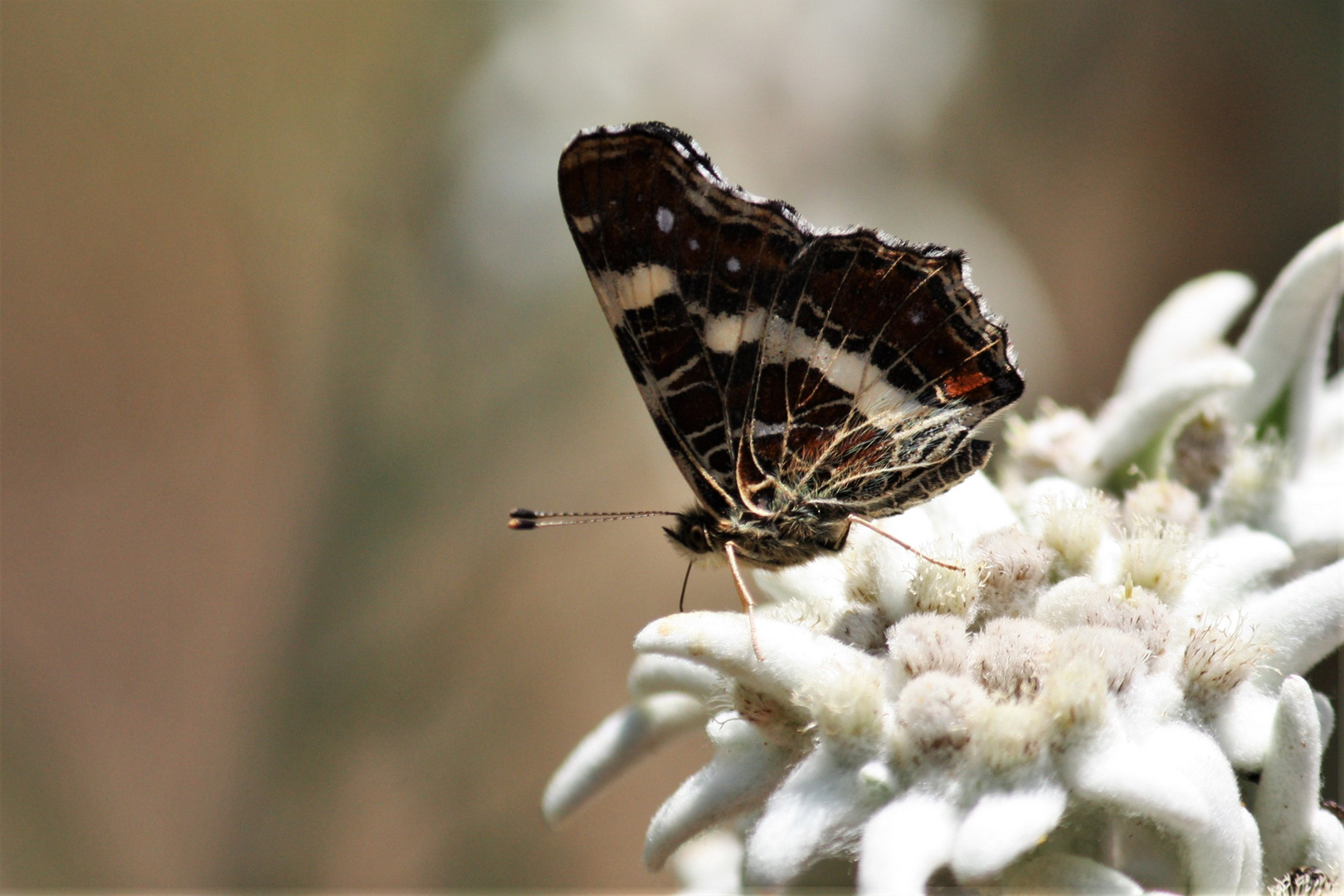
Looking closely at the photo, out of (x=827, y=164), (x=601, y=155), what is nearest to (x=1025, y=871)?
(x=601, y=155)

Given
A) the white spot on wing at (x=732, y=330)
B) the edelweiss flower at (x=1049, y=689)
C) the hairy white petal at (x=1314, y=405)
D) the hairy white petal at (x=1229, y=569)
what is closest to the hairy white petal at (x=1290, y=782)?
the edelweiss flower at (x=1049, y=689)

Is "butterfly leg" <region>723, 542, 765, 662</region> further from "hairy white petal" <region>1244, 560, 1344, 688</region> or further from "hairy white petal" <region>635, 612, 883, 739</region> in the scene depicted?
Result: "hairy white petal" <region>1244, 560, 1344, 688</region>

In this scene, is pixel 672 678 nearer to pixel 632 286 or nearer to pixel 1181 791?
pixel 632 286

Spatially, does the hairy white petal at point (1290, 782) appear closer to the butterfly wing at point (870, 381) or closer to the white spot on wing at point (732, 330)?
the butterfly wing at point (870, 381)

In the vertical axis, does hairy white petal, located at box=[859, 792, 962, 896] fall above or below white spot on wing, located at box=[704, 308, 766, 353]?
below

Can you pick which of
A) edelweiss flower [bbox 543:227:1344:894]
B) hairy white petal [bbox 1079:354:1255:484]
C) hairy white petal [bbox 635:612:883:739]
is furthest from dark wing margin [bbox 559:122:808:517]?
hairy white petal [bbox 1079:354:1255:484]
